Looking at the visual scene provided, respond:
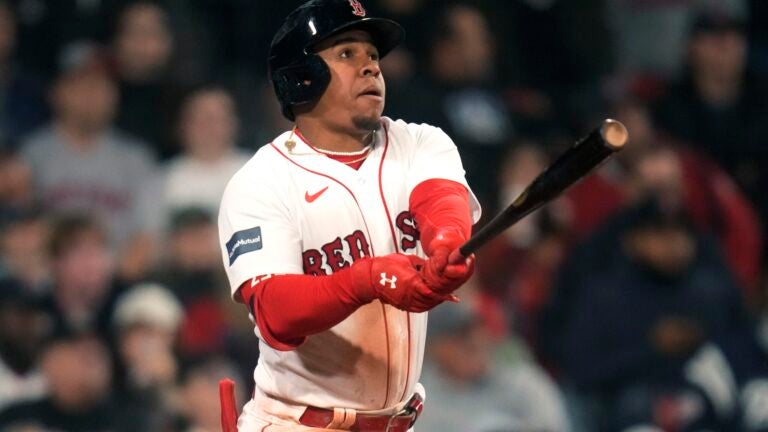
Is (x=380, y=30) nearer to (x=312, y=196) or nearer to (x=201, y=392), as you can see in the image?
(x=312, y=196)

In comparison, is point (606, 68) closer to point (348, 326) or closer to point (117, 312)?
point (117, 312)

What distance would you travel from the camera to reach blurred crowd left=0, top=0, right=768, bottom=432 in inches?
241

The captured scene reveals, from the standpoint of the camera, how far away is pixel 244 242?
11.1 feet

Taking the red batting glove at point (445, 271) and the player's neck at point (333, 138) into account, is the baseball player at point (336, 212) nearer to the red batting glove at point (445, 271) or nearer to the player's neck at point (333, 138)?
the player's neck at point (333, 138)

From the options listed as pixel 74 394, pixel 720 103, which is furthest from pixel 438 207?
pixel 720 103

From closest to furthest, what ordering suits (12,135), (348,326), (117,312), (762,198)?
1. (348,326)
2. (117,312)
3. (12,135)
4. (762,198)

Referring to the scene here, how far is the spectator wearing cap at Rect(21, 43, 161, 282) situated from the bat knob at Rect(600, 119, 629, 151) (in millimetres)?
4096

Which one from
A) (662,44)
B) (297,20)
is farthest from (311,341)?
(662,44)

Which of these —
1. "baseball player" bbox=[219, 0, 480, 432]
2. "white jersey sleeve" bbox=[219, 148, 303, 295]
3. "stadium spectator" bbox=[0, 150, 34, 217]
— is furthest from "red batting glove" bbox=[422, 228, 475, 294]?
"stadium spectator" bbox=[0, 150, 34, 217]

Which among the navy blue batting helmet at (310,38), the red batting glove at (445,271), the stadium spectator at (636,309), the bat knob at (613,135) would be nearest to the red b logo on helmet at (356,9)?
the navy blue batting helmet at (310,38)

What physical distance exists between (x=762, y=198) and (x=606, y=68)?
115 cm

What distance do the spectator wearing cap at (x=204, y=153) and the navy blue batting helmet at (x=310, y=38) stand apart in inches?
120

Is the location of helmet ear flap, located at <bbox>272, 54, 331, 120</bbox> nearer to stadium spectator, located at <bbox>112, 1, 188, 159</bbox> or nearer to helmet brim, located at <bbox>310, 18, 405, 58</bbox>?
helmet brim, located at <bbox>310, 18, 405, 58</bbox>

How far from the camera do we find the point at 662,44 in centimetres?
777
